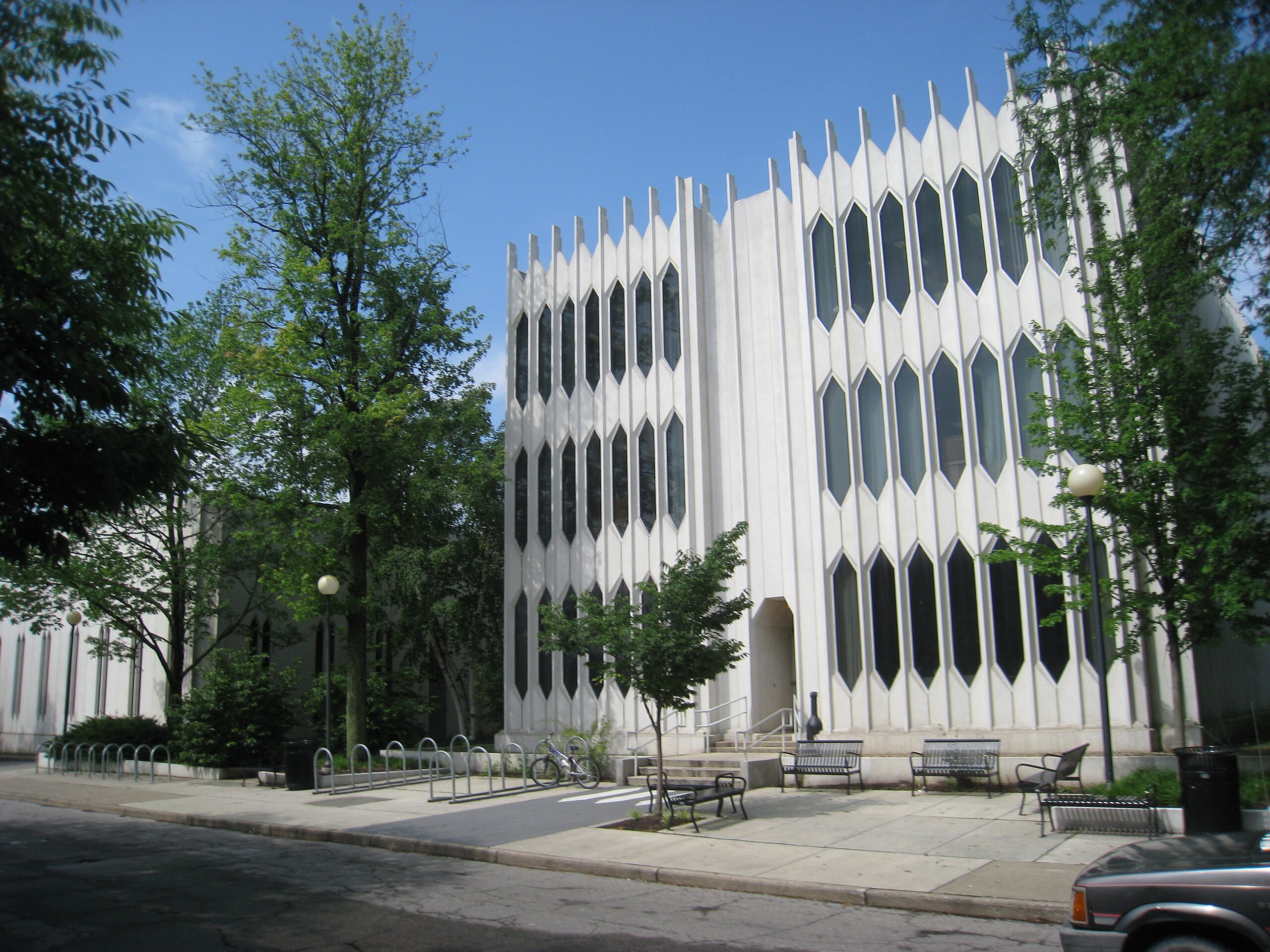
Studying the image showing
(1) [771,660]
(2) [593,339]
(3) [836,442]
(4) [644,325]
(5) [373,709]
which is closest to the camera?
(3) [836,442]

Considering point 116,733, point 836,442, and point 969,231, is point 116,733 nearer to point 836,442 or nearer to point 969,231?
point 836,442

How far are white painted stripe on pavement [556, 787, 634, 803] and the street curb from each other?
4.48 metres

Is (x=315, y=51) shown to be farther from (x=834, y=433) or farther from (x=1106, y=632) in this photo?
(x=1106, y=632)

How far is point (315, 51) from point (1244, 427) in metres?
22.5

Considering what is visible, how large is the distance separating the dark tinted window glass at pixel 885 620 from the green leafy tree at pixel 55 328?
14314 millimetres

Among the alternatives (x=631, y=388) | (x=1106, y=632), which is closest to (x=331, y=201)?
(x=631, y=388)

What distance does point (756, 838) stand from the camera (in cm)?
1311

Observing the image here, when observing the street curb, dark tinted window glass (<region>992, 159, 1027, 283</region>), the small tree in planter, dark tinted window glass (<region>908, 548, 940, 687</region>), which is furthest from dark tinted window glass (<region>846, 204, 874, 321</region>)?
the street curb

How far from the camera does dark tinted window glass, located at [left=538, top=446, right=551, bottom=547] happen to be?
87.7 feet

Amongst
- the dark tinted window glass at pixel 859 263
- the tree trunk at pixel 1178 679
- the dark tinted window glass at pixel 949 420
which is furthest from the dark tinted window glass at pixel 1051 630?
the dark tinted window glass at pixel 859 263

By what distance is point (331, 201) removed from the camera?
24500mm

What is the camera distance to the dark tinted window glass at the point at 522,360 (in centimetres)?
2811

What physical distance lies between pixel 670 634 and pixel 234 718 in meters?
14.9

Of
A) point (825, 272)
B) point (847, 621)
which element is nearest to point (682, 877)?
point (847, 621)
